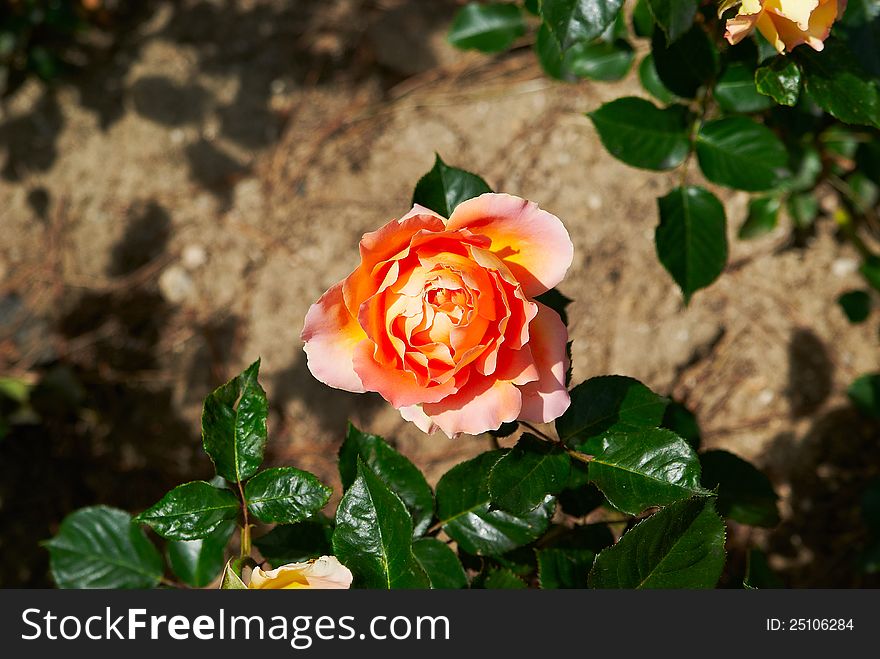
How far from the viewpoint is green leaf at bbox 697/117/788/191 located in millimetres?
1112

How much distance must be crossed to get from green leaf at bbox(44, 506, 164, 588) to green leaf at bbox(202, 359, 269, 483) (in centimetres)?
32

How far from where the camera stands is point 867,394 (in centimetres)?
171

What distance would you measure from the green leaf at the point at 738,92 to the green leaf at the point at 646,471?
0.54 metres

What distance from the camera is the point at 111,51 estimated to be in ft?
8.16

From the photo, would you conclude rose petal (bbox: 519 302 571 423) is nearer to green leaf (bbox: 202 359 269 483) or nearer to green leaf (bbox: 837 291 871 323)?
green leaf (bbox: 202 359 269 483)

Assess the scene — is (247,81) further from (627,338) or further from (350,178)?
(627,338)

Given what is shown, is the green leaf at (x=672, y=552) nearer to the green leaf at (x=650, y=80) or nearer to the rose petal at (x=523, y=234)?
the rose petal at (x=523, y=234)

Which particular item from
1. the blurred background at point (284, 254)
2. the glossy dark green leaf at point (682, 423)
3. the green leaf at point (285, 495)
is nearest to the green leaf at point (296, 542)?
the green leaf at point (285, 495)

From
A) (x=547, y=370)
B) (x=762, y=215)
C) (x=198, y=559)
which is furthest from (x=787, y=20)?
(x=198, y=559)

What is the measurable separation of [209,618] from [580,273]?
148 centimetres

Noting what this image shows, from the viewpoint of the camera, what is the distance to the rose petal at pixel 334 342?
2.64ft

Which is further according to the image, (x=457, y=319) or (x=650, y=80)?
(x=650, y=80)

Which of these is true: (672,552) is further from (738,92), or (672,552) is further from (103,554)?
(103,554)

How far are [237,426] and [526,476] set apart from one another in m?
0.35
